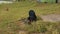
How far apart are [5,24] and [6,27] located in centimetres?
39

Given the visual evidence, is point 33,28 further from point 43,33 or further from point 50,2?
point 50,2

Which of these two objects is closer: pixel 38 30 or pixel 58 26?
pixel 38 30

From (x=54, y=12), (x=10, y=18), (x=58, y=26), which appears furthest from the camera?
(x=54, y=12)

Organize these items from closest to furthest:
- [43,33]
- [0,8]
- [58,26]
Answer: [43,33]
[58,26]
[0,8]

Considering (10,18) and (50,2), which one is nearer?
(10,18)

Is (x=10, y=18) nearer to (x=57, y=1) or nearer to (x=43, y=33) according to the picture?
(x=43, y=33)

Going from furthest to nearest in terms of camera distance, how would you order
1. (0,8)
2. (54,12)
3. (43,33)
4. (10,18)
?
(0,8) → (54,12) → (10,18) → (43,33)

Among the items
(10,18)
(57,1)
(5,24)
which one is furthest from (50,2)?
(5,24)

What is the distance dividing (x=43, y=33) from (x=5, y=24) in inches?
63.9

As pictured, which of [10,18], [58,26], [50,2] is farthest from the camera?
[50,2]

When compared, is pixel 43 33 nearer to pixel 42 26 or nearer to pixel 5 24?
pixel 42 26

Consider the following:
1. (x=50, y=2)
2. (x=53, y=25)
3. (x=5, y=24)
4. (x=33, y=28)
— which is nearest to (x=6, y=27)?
(x=5, y=24)

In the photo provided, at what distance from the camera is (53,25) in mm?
7527

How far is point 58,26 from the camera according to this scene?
24.5 ft
